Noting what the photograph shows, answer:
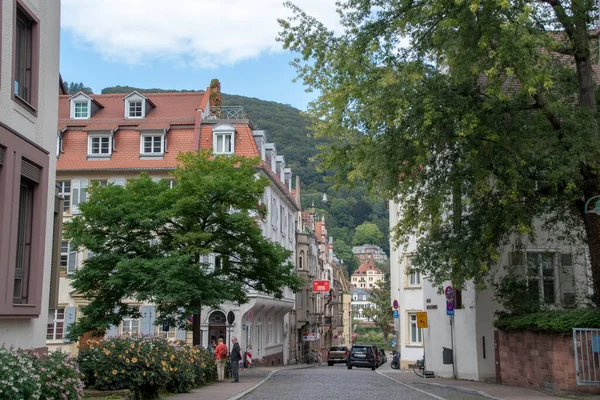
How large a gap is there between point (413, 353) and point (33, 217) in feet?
117

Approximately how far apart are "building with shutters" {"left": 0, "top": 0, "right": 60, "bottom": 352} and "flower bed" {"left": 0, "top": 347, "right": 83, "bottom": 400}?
1.01 meters

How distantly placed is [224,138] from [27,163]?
34647mm

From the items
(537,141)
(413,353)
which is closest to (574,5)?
(537,141)

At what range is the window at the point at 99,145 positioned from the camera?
48531 millimetres

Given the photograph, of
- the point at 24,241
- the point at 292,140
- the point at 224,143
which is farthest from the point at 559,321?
the point at 292,140

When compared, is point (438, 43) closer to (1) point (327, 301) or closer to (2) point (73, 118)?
(2) point (73, 118)

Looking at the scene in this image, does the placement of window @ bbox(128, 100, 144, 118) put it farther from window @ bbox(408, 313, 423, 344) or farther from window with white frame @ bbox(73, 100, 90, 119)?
window @ bbox(408, 313, 423, 344)

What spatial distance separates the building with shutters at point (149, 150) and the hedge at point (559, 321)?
25.6 metres

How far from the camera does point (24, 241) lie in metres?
13.0

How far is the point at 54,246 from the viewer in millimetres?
15781

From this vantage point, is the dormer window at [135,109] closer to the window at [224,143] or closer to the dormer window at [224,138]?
the dormer window at [224,138]

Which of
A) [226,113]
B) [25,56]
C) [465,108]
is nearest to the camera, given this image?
[25,56]

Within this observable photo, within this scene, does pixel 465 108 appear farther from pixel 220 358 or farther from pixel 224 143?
pixel 224 143

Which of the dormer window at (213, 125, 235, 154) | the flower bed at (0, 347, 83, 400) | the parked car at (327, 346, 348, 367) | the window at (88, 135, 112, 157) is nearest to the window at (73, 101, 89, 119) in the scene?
the window at (88, 135, 112, 157)
